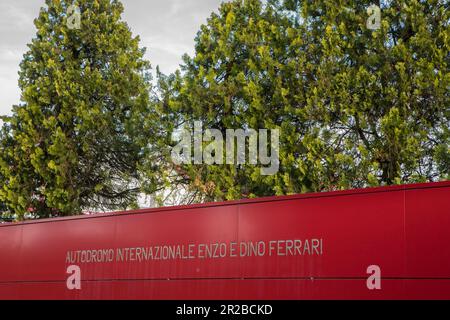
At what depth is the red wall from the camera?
8.83 meters

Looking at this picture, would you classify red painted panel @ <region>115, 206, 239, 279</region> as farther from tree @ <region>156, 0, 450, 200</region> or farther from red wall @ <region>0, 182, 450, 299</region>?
tree @ <region>156, 0, 450, 200</region>

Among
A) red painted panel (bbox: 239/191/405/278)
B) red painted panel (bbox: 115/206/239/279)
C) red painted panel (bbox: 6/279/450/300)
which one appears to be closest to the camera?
red painted panel (bbox: 6/279/450/300)

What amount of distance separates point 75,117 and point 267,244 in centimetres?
1612

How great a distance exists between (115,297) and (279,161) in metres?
8.21

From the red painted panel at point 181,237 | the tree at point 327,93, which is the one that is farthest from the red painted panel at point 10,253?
the tree at point 327,93

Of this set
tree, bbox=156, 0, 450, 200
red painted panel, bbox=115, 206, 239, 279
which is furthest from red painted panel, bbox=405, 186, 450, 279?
tree, bbox=156, 0, 450, 200

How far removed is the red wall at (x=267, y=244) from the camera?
883cm

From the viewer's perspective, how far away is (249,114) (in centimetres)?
2002

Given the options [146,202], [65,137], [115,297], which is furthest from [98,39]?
[115,297]

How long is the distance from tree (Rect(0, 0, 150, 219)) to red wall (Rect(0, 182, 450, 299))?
33.6ft

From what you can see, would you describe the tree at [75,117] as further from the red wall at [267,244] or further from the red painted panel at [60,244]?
the red wall at [267,244]

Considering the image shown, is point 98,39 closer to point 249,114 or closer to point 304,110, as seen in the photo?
point 249,114

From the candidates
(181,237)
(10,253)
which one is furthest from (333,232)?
(10,253)

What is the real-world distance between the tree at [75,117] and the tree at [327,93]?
12.1ft
